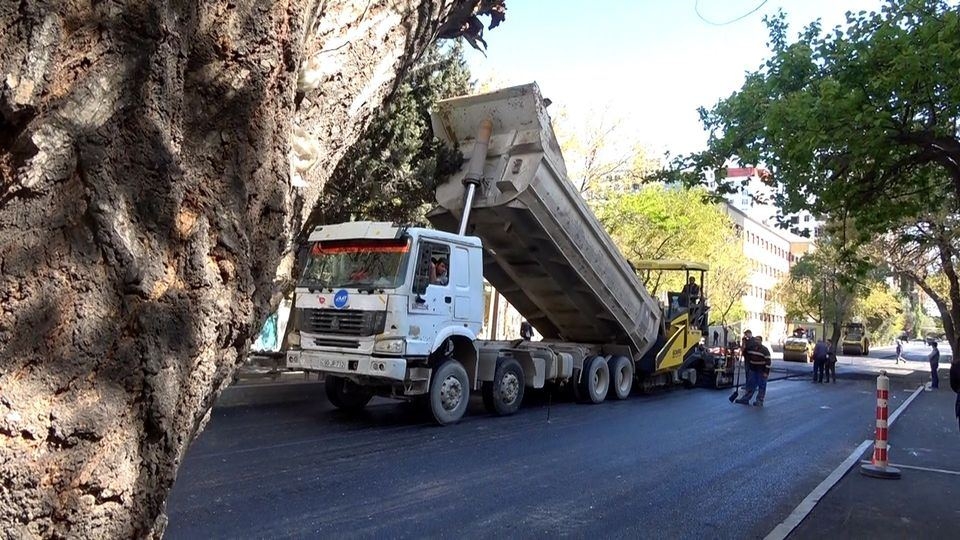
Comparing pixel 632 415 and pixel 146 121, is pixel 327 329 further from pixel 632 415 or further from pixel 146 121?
pixel 146 121

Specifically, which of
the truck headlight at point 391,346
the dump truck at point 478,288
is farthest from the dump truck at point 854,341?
the truck headlight at point 391,346

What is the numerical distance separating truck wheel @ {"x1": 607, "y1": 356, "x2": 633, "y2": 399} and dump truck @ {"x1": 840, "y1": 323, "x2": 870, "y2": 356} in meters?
50.8

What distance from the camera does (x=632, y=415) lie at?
1290 centimetres

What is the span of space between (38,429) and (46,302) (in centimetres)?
24

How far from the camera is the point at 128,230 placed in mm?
1579

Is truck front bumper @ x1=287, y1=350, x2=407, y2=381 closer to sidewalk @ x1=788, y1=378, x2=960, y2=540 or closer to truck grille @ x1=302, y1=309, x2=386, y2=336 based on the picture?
truck grille @ x1=302, y1=309, x2=386, y2=336

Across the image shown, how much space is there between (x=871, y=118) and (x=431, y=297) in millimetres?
5644

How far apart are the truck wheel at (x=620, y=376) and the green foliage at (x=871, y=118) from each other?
17.2 feet

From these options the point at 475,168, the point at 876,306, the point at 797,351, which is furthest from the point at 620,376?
the point at 876,306

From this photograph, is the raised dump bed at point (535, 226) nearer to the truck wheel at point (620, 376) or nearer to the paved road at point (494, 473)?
the truck wheel at point (620, 376)

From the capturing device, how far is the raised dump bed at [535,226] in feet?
37.6

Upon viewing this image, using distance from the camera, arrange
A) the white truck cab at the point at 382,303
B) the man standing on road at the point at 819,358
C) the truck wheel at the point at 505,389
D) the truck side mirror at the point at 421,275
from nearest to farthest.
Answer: the white truck cab at the point at 382,303 < the truck side mirror at the point at 421,275 < the truck wheel at the point at 505,389 < the man standing on road at the point at 819,358

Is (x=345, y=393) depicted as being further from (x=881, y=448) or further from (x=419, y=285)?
(x=881, y=448)

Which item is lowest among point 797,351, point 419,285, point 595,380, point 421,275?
point 595,380
